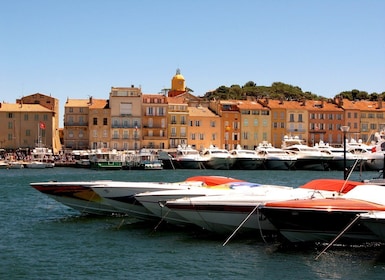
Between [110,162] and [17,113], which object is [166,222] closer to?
[110,162]

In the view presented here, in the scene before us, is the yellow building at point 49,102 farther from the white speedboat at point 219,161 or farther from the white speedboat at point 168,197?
the white speedboat at point 168,197

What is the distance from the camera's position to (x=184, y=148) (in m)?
101

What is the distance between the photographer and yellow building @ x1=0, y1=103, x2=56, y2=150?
110000 mm

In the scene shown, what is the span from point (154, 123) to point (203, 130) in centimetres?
819

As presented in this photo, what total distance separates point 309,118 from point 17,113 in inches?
1903

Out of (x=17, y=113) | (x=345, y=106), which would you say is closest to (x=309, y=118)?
(x=345, y=106)

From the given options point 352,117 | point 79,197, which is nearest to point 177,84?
point 352,117

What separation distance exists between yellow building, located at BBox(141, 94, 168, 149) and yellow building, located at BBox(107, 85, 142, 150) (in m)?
1.11

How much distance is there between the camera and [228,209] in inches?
996

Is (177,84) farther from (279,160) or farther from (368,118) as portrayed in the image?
(279,160)

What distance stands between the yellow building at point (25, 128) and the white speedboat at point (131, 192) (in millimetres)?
80488

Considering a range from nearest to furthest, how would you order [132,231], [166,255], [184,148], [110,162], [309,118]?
[166,255] < [132,231] < [110,162] < [184,148] < [309,118]

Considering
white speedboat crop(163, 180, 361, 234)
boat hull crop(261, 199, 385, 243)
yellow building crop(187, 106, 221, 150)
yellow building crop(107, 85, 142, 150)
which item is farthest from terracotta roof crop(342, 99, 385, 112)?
boat hull crop(261, 199, 385, 243)

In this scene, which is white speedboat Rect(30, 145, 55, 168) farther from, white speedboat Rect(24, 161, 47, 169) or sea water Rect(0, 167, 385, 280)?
sea water Rect(0, 167, 385, 280)
